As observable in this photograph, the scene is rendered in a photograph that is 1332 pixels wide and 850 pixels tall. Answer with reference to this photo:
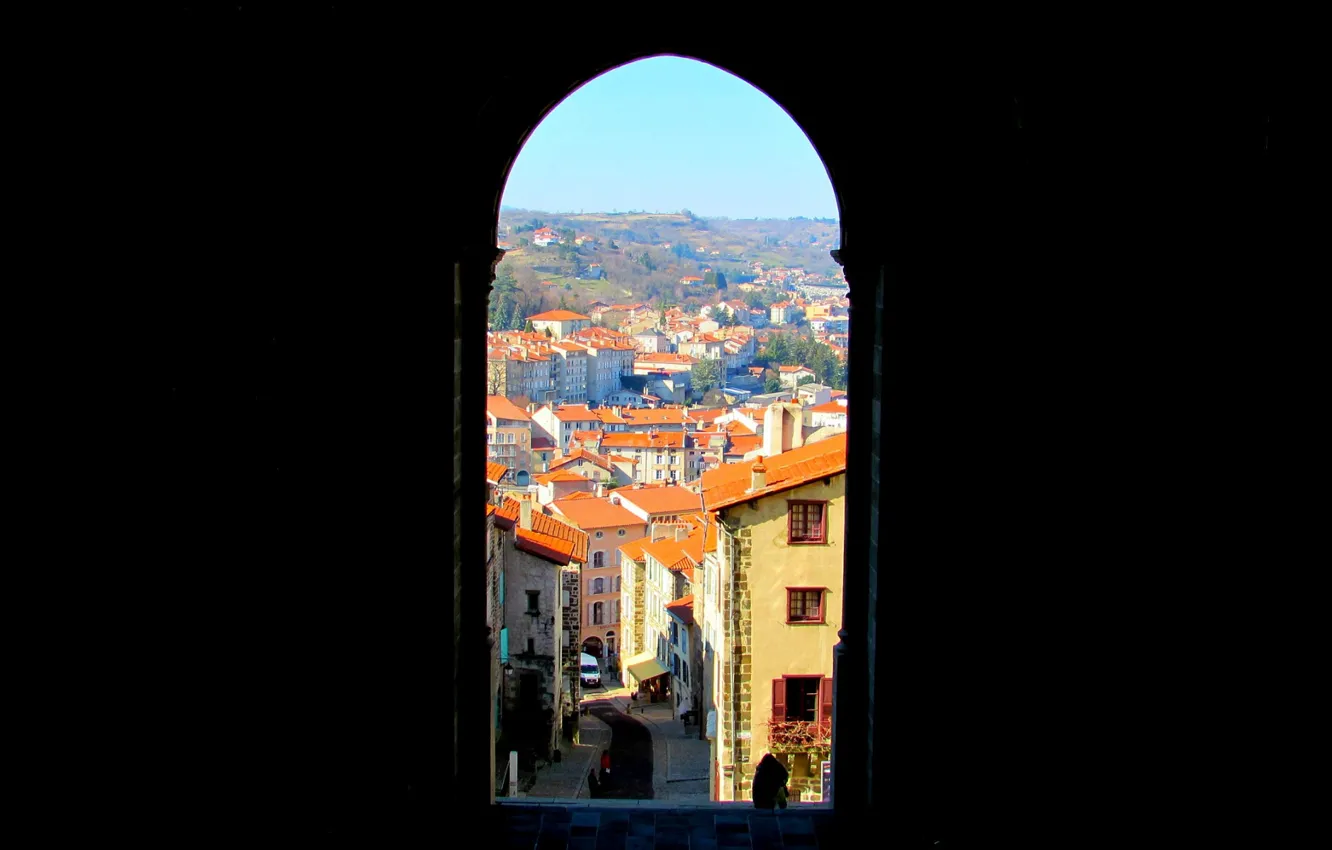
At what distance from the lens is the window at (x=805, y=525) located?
1952 cm

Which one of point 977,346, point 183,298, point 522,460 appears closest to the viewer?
point 183,298

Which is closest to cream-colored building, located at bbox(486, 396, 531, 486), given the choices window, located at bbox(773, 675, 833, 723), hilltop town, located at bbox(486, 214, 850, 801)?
hilltop town, located at bbox(486, 214, 850, 801)

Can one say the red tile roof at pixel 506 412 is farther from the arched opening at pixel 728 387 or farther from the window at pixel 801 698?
the window at pixel 801 698

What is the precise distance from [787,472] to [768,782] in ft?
41.9

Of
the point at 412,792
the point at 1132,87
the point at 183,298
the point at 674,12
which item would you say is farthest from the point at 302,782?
the point at 1132,87

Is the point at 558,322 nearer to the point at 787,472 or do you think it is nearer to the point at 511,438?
the point at 511,438

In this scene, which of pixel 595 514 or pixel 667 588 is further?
pixel 595 514

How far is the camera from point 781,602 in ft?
65.4

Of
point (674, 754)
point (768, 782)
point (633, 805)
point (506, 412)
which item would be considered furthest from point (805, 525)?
point (506, 412)

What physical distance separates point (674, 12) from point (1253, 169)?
9.05ft

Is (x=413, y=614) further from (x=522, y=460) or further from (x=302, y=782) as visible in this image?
(x=522, y=460)

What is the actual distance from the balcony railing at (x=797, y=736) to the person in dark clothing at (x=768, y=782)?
45.1 ft

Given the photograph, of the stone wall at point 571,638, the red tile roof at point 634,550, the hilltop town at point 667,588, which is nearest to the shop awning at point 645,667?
the hilltop town at point 667,588

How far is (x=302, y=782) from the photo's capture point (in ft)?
18.7
